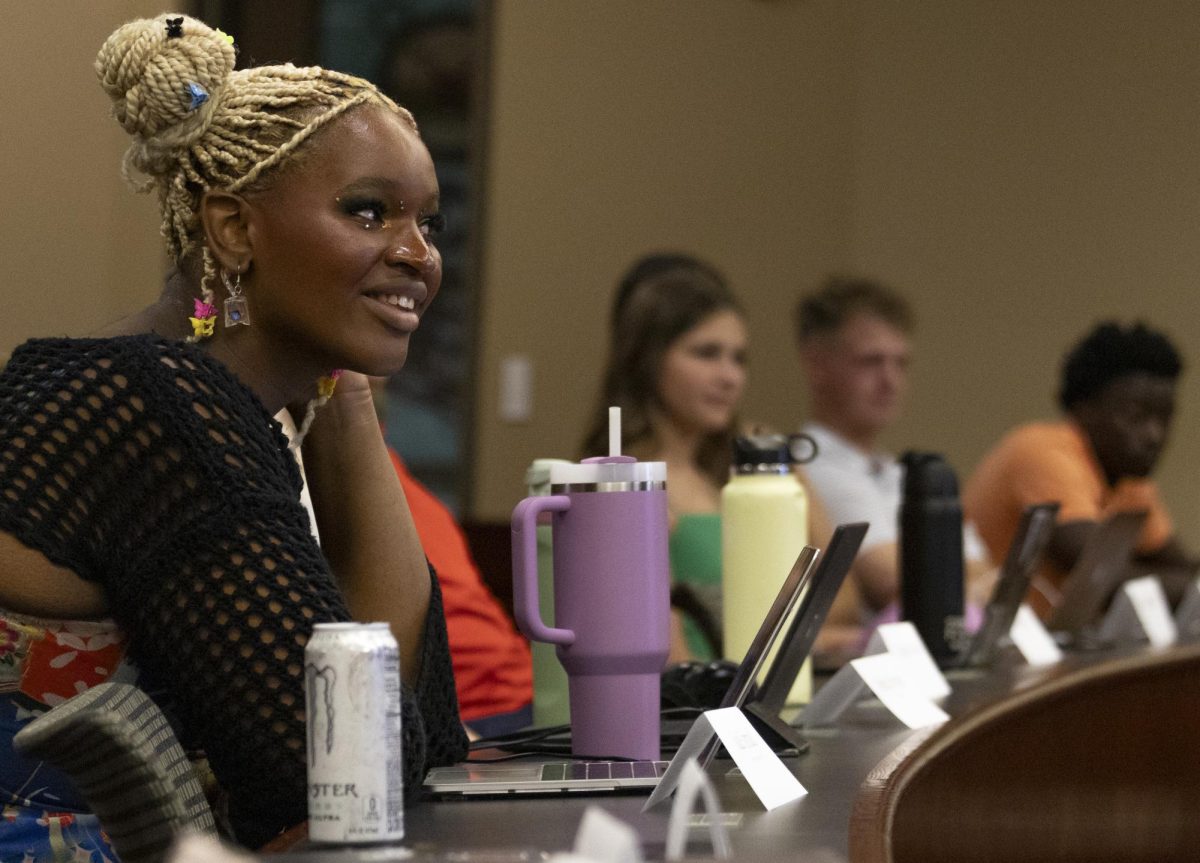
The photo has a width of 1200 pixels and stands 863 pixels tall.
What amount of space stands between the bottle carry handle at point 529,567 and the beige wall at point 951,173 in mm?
3091

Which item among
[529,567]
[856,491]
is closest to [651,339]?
[856,491]

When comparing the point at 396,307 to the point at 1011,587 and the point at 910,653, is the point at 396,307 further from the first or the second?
the point at 1011,587

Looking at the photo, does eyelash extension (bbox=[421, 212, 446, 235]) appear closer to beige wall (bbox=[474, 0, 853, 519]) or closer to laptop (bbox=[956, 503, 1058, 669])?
laptop (bbox=[956, 503, 1058, 669])

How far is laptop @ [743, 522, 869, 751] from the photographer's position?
1352mm

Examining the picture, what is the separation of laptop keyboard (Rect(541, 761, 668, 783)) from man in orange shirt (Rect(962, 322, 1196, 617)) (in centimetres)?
257

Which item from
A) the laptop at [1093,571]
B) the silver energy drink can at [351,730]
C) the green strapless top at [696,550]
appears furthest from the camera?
the laptop at [1093,571]

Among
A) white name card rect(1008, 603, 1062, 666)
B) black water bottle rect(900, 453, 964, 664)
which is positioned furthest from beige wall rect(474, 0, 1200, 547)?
black water bottle rect(900, 453, 964, 664)

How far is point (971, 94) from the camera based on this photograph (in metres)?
5.18

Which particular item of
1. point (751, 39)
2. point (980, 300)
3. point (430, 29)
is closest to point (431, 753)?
point (430, 29)

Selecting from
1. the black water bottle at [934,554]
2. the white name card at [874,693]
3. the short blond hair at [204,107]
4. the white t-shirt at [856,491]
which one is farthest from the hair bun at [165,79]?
the white t-shirt at [856,491]

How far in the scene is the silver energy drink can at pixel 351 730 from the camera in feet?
2.93

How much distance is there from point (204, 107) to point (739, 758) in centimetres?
66

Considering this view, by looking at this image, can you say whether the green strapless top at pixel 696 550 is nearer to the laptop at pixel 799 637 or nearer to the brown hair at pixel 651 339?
the brown hair at pixel 651 339

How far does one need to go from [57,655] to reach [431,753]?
295 mm
